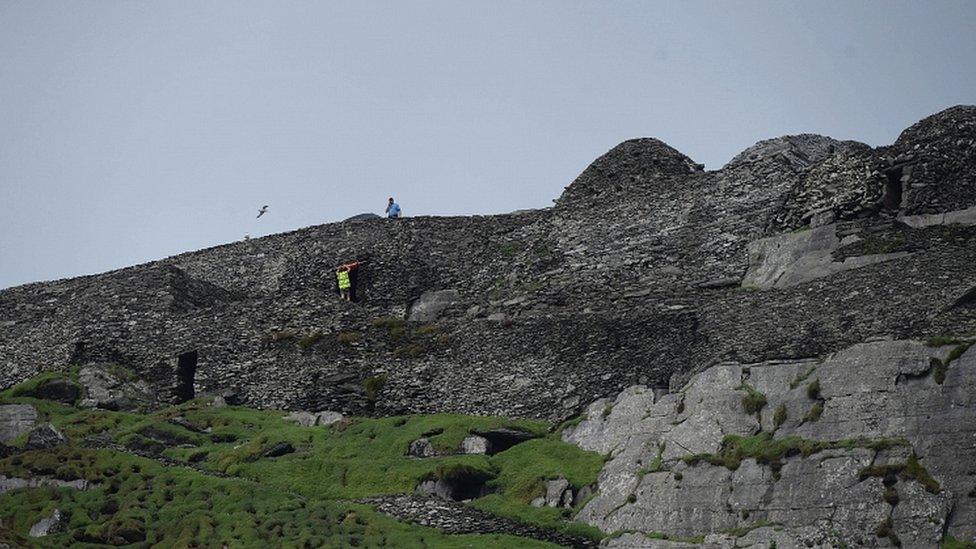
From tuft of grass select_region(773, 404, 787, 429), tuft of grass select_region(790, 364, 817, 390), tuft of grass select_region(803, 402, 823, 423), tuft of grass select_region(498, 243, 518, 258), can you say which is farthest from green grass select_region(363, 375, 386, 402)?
tuft of grass select_region(803, 402, 823, 423)

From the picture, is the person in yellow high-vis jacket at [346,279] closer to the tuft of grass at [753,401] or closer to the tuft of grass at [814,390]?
the tuft of grass at [753,401]

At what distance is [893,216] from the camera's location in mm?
53812

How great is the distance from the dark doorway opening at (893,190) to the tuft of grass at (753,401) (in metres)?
12.9

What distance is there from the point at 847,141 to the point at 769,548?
107 feet

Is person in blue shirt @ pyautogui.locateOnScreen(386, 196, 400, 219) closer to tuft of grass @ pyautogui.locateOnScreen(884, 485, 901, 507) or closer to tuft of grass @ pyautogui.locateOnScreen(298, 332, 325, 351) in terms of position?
tuft of grass @ pyautogui.locateOnScreen(298, 332, 325, 351)

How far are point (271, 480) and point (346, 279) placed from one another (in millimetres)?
20073

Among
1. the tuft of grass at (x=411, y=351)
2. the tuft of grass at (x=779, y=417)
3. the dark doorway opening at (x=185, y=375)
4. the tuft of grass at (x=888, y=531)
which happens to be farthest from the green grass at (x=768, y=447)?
the dark doorway opening at (x=185, y=375)

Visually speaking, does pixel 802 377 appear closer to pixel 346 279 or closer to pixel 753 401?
pixel 753 401

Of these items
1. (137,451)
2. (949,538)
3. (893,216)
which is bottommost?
(949,538)

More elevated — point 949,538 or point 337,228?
point 337,228

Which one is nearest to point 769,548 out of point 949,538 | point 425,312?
point 949,538

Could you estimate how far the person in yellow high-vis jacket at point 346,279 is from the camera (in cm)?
6612

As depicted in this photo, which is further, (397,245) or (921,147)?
(397,245)

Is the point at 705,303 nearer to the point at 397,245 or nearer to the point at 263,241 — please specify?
the point at 397,245
